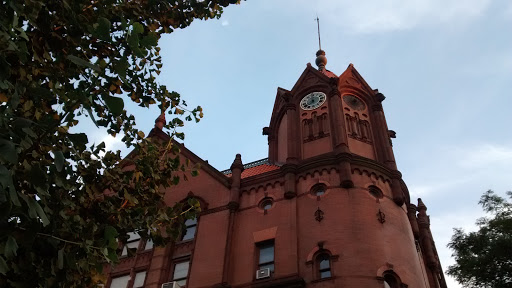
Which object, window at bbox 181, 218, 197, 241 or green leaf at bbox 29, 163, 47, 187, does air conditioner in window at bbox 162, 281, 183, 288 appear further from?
green leaf at bbox 29, 163, 47, 187

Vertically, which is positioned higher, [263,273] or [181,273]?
[181,273]

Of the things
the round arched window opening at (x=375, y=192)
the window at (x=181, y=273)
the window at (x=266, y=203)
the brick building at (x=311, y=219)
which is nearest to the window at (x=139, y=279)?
the brick building at (x=311, y=219)

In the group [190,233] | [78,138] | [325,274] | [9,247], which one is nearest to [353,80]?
[190,233]

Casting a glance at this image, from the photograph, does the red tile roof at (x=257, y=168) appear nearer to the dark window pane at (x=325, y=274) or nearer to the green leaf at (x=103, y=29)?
the dark window pane at (x=325, y=274)

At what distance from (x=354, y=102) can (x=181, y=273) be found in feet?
46.7

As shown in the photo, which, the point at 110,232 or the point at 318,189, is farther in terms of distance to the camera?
the point at 318,189

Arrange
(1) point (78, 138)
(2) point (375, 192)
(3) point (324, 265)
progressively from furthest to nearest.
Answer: (2) point (375, 192)
(3) point (324, 265)
(1) point (78, 138)

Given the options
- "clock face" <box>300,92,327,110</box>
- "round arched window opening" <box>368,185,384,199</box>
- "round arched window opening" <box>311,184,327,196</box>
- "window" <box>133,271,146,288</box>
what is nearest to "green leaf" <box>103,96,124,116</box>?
"round arched window opening" <box>311,184,327,196</box>

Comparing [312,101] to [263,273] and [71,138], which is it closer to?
[263,273]

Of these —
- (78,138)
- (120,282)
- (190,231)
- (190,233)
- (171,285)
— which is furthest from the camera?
(190,231)

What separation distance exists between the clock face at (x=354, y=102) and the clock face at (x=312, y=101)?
1.42 meters

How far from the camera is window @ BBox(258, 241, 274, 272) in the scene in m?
20.4

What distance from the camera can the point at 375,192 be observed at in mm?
22359

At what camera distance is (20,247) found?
6.76m
